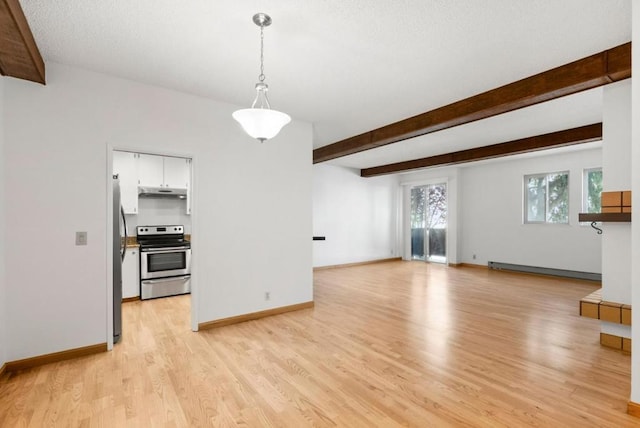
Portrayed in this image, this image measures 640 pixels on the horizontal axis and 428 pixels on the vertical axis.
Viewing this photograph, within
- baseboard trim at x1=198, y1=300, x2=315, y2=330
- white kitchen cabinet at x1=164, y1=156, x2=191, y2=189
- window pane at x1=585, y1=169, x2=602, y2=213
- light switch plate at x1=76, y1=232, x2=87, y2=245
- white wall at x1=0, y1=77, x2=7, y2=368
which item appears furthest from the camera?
window pane at x1=585, y1=169, x2=602, y2=213

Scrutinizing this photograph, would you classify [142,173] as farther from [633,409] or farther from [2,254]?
[633,409]

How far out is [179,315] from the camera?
4145 millimetres

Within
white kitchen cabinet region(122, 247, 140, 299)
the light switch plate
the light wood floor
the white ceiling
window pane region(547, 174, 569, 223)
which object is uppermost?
the white ceiling

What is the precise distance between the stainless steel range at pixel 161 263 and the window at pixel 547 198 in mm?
7288

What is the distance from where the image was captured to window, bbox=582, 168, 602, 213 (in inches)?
240

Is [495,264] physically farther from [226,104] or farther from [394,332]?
[226,104]

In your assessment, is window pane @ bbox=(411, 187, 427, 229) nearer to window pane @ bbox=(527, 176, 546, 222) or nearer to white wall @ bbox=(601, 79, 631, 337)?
window pane @ bbox=(527, 176, 546, 222)

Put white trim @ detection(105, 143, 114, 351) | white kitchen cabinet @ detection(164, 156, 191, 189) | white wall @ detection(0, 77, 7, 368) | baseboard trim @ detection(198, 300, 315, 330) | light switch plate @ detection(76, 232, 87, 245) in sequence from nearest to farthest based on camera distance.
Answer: white wall @ detection(0, 77, 7, 368)
light switch plate @ detection(76, 232, 87, 245)
white trim @ detection(105, 143, 114, 351)
baseboard trim @ detection(198, 300, 315, 330)
white kitchen cabinet @ detection(164, 156, 191, 189)

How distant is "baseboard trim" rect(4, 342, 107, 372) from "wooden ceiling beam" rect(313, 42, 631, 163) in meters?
4.40

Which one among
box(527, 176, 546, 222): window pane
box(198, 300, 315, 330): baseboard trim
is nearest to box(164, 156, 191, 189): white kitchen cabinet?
box(198, 300, 315, 330): baseboard trim

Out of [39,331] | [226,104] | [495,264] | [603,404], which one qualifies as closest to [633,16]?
[603,404]

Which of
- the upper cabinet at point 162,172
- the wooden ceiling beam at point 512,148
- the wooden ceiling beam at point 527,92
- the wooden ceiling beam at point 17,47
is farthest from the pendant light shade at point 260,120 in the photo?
the wooden ceiling beam at point 512,148

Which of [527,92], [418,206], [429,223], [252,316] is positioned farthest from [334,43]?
[418,206]

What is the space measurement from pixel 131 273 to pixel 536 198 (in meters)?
8.18
